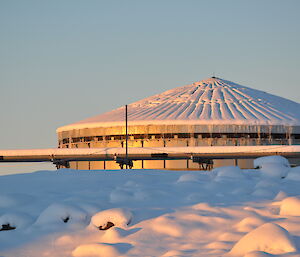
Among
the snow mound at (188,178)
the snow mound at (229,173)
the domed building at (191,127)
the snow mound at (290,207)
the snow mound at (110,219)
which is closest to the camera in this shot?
the snow mound at (110,219)

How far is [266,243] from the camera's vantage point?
11.5 meters

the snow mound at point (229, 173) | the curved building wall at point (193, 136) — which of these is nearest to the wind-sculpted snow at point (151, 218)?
the snow mound at point (229, 173)

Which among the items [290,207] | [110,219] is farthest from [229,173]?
[110,219]

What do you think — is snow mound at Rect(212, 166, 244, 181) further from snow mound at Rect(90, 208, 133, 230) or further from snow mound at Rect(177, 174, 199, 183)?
snow mound at Rect(90, 208, 133, 230)

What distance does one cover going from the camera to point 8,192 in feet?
53.5

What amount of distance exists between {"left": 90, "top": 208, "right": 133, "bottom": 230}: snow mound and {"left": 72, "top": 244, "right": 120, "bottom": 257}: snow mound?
1026 millimetres

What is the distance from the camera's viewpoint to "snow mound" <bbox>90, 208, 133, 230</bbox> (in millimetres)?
13344

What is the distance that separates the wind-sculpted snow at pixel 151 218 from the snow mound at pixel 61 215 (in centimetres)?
2

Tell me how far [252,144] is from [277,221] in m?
Answer: 51.2

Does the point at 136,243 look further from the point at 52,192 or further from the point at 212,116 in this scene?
the point at 212,116

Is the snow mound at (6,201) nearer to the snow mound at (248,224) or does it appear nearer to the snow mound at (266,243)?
the snow mound at (248,224)

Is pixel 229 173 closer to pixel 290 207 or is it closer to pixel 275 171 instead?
pixel 275 171

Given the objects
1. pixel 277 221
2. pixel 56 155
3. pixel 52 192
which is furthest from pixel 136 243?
pixel 56 155

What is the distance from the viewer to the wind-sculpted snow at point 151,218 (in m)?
12.1
